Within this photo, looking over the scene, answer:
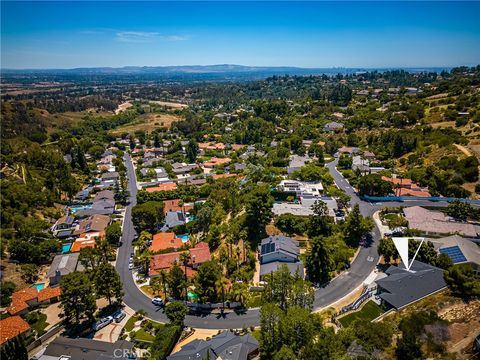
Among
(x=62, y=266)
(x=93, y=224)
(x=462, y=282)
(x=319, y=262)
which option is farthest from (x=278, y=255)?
(x=93, y=224)

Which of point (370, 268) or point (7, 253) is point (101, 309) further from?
point (370, 268)

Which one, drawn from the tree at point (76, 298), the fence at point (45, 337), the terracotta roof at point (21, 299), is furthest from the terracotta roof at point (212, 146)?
the fence at point (45, 337)

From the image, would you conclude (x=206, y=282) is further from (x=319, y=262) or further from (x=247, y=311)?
(x=319, y=262)

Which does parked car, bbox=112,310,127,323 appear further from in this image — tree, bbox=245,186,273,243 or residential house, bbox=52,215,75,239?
residential house, bbox=52,215,75,239

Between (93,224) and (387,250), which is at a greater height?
(387,250)

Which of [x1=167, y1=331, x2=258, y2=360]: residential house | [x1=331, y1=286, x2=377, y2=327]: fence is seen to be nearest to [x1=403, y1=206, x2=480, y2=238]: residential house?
[x1=331, y1=286, x2=377, y2=327]: fence
